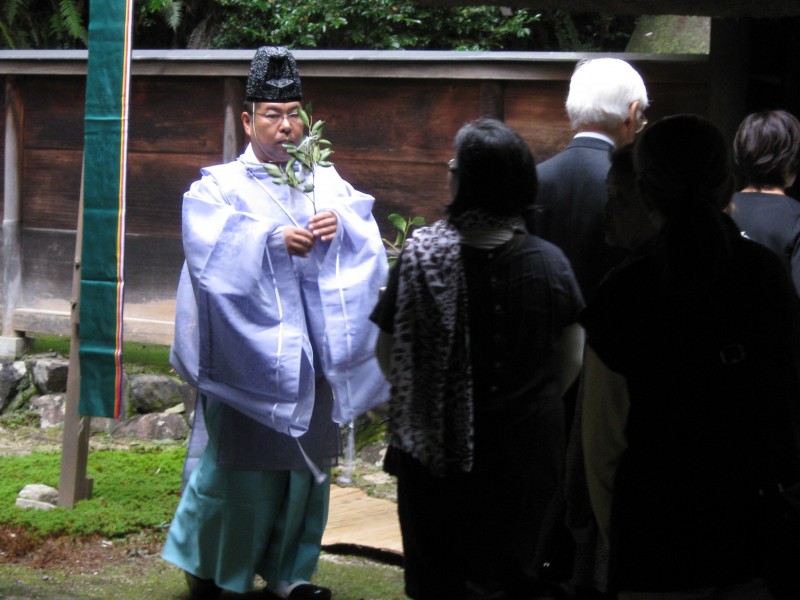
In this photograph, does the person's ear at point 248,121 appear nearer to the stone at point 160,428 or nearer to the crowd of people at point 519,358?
the crowd of people at point 519,358

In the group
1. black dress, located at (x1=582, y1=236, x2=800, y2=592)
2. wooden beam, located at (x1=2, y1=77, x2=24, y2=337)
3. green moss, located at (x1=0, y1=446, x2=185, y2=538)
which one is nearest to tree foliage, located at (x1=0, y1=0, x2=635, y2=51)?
wooden beam, located at (x1=2, y1=77, x2=24, y2=337)

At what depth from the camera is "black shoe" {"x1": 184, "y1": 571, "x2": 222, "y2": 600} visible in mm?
4527

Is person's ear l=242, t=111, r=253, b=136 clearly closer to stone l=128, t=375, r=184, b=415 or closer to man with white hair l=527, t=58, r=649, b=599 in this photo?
man with white hair l=527, t=58, r=649, b=599

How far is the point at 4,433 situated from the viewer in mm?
7570

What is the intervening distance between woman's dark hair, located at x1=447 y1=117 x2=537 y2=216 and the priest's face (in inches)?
61.8

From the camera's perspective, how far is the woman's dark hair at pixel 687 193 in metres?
2.33

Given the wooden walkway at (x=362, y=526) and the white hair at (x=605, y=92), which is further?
the wooden walkway at (x=362, y=526)

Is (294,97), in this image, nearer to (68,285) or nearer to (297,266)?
(297,266)

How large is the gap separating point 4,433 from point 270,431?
3790mm

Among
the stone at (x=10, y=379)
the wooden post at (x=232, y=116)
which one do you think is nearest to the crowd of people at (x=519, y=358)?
the wooden post at (x=232, y=116)

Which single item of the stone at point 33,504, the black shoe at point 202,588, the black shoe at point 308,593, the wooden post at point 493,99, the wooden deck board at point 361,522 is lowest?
the stone at point 33,504

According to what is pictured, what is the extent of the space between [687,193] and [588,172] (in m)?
1.54

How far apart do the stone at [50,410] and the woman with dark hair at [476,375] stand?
5093 mm

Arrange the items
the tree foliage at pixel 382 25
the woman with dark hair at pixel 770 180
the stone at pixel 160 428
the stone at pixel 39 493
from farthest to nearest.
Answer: the tree foliage at pixel 382 25
the stone at pixel 160 428
the stone at pixel 39 493
the woman with dark hair at pixel 770 180
